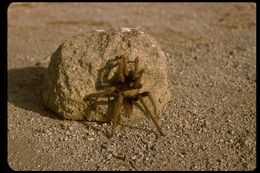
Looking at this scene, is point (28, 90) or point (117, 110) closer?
point (117, 110)

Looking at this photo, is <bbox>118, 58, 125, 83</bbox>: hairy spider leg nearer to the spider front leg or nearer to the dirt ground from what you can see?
the spider front leg

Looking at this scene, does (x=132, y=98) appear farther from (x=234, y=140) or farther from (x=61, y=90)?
(x=234, y=140)

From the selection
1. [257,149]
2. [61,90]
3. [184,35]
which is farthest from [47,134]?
[184,35]

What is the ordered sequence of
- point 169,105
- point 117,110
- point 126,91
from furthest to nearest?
point 169,105
point 126,91
point 117,110

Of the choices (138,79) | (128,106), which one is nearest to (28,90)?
(128,106)

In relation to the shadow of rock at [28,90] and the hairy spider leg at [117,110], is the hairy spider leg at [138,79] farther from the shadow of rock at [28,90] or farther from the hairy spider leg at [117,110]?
the shadow of rock at [28,90]

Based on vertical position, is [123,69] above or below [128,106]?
above

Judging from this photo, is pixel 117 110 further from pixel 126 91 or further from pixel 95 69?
pixel 95 69
